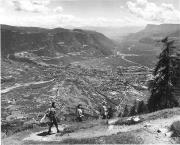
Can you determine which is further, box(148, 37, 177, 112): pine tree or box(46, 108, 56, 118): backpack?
→ box(148, 37, 177, 112): pine tree

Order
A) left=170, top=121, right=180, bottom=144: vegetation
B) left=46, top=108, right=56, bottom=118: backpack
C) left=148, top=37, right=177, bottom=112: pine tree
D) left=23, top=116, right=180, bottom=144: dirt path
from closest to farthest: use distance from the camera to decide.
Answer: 1. left=170, top=121, right=180, bottom=144: vegetation
2. left=23, top=116, right=180, bottom=144: dirt path
3. left=46, top=108, right=56, bottom=118: backpack
4. left=148, top=37, right=177, bottom=112: pine tree

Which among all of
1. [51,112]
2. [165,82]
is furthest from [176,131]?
[165,82]

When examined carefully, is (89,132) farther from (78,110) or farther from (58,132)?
(78,110)

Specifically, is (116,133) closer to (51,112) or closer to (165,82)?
(51,112)

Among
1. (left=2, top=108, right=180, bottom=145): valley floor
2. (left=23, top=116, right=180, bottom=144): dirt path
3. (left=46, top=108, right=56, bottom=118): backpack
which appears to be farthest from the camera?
(left=46, top=108, right=56, bottom=118): backpack

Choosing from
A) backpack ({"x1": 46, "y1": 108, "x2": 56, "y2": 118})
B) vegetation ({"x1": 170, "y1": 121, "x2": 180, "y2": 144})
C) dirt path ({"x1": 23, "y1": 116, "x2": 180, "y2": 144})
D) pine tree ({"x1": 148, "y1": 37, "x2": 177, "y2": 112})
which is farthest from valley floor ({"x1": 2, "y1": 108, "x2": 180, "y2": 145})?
pine tree ({"x1": 148, "y1": 37, "x2": 177, "y2": 112})

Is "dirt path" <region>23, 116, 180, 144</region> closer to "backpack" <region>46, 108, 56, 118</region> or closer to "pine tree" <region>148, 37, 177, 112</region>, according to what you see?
"backpack" <region>46, 108, 56, 118</region>

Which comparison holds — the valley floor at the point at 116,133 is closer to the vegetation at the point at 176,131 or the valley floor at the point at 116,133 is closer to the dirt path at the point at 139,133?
the dirt path at the point at 139,133
